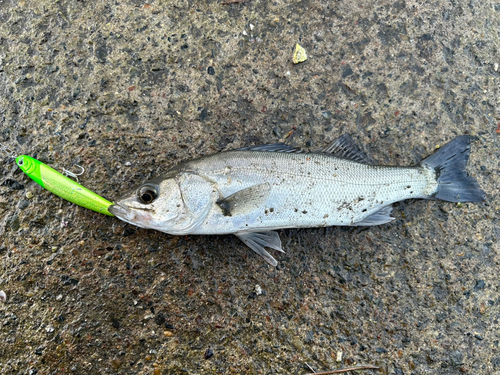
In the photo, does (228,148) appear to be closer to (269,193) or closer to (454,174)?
(269,193)

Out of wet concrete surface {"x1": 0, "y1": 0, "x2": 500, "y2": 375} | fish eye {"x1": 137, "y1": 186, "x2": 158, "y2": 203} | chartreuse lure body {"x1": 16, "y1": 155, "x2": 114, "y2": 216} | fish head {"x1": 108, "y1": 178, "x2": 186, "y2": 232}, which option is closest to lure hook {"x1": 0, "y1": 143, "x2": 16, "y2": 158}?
wet concrete surface {"x1": 0, "y1": 0, "x2": 500, "y2": 375}

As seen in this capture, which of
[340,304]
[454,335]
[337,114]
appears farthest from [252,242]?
[454,335]

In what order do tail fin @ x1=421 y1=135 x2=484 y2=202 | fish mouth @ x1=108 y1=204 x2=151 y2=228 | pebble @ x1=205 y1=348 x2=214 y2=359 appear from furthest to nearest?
1. tail fin @ x1=421 y1=135 x2=484 y2=202
2. pebble @ x1=205 y1=348 x2=214 y2=359
3. fish mouth @ x1=108 y1=204 x2=151 y2=228

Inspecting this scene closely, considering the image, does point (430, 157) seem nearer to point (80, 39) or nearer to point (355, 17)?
point (355, 17)

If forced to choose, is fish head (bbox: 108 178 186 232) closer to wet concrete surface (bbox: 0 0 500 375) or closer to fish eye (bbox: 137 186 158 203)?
fish eye (bbox: 137 186 158 203)

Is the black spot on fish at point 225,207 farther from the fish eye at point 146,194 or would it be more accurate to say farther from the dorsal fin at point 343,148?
the dorsal fin at point 343,148

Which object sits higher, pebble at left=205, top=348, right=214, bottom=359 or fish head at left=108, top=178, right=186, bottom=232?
fish head at left=108, top=178, right=186, bottom=232

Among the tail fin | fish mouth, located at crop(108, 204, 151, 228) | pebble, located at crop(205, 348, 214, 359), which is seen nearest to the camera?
fish mouth, located at crop(108, 204, 151, 228)
